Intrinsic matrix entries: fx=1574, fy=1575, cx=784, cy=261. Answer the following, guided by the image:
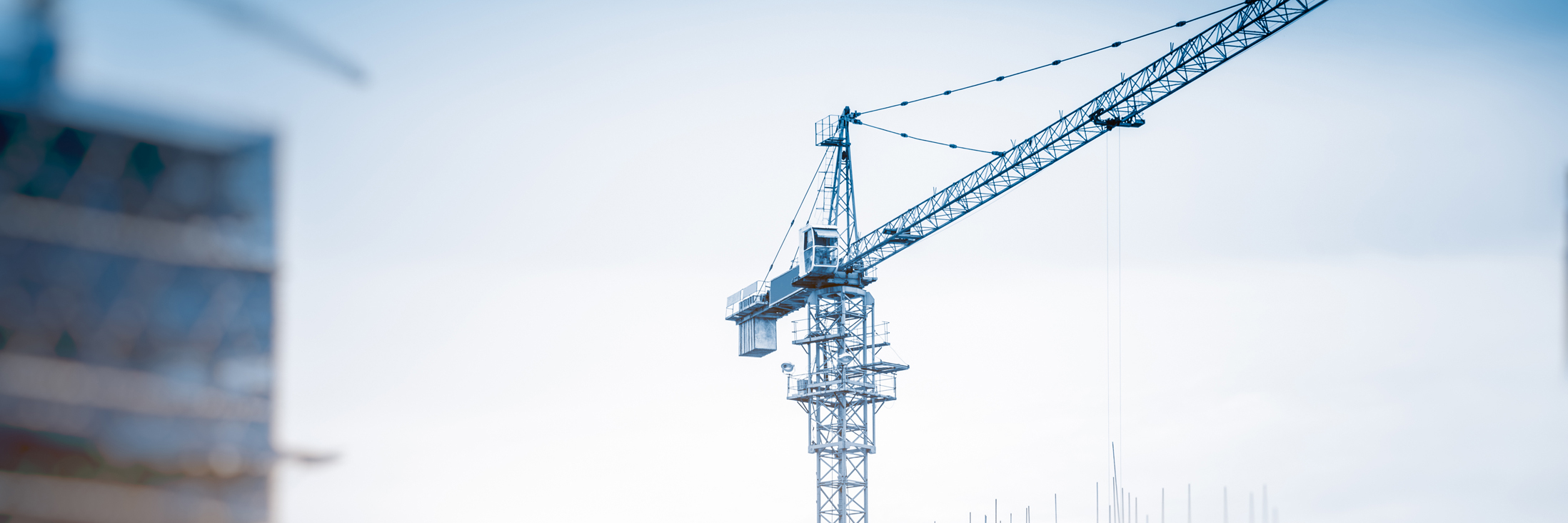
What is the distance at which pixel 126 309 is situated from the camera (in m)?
41.2

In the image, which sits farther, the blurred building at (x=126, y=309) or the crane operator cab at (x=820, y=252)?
the crane operator cab at (x=820, y=252)

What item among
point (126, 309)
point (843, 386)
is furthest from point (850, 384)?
point (126, 309)

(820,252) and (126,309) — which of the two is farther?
(820,252)

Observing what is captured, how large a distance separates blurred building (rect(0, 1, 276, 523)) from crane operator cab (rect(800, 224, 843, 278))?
149 feet

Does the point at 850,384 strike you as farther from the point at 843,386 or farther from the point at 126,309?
the point at 126,309

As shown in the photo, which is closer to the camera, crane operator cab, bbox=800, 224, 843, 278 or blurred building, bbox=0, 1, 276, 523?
blurred building, bbox=0, 1, 276, 523

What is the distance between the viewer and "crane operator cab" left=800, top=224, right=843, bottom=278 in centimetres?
8725

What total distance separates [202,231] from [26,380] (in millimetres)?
6409

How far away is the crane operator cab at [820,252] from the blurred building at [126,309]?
45457mm

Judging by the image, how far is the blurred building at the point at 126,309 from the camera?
38.9 m

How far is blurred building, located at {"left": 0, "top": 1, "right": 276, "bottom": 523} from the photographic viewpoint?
38.9 metres

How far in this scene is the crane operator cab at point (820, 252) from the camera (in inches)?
3435

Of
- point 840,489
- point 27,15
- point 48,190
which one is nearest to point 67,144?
point 48,190

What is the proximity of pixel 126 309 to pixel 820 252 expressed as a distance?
5083 centimetres
